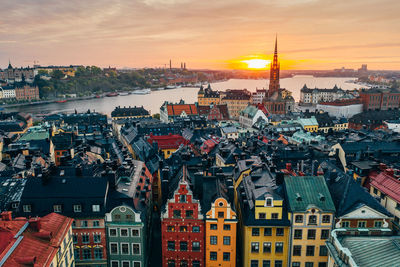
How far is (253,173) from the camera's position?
44188 millimetres

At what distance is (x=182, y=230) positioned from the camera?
36.9 m

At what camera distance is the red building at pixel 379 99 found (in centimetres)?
16762

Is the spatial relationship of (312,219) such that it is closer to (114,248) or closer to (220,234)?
(220,234)

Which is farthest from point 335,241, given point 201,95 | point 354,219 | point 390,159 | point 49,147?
point 201,95

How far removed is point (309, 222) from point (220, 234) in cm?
982

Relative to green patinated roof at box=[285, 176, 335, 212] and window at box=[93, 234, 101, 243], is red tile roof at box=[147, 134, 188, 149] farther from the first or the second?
green patinated roof at box=[285, 176, 335, 212]

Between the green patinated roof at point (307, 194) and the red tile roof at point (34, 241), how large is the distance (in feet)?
78.3

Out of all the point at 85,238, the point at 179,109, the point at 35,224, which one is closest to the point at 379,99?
the point at 179,109

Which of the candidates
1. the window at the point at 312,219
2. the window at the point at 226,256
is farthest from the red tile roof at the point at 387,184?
the window at the point at 226,256

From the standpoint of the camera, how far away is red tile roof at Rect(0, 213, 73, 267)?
1008 inches

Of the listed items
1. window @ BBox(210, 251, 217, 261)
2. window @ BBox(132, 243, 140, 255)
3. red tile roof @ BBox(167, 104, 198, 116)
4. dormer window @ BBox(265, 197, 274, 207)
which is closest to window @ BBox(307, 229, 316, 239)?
dormer window @ BBox(265, 197, 274, 207)

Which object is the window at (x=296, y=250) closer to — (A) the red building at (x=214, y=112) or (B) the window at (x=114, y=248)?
(B) the window at (x=114, y=248)

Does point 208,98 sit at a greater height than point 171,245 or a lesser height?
greater

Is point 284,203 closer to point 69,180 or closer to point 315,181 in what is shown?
point 315,181
